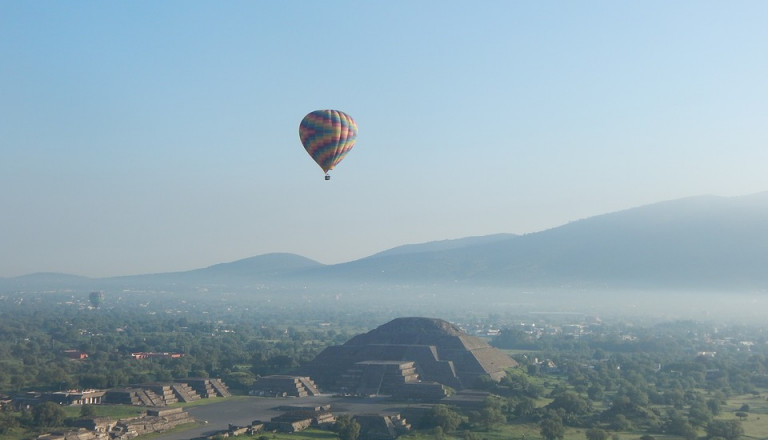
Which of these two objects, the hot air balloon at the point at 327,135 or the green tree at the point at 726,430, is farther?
the hot air balloon at the point at 327,135

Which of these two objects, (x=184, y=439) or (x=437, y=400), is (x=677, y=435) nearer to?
(x=437, y=400)

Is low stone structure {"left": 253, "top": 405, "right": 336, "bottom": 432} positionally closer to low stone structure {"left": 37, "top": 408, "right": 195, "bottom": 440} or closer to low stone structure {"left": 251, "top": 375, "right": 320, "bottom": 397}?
low stone structure {"left": 37, "top": 408, "right": 195, "bottom": 440}

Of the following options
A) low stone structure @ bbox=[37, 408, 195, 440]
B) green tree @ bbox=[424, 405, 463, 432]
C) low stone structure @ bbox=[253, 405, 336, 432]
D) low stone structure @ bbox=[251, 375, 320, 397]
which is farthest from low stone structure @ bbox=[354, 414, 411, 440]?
low stone structure @ bbox=[251, 375, 320, 397]

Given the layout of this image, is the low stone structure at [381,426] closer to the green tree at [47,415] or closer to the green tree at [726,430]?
the green tree at [47,415]

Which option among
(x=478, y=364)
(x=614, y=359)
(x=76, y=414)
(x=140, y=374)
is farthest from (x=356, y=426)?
(x=614, y=359)

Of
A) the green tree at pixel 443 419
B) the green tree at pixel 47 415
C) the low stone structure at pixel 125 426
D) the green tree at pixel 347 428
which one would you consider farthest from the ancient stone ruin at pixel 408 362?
the green tree at pixel 47 415

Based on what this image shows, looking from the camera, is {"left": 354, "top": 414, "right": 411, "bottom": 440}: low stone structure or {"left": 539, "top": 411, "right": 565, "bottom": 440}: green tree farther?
{"left": 354, "top": 414, "right": 411, "bottom": 440}: low stone structure
